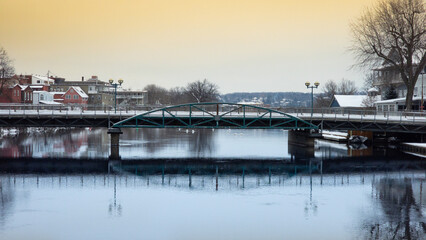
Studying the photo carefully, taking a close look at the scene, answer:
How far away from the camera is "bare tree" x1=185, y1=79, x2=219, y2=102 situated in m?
143

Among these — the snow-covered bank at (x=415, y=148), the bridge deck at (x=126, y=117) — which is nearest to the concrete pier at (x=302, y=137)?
the bridge deck at (x=126, y=117)

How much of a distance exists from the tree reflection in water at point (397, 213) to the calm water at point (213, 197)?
5cm

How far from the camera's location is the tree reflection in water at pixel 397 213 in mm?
21125

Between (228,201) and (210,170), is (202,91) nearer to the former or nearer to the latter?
(210,170)

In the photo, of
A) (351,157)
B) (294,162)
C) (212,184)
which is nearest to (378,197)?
(212,184)

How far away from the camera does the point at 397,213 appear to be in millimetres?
24750

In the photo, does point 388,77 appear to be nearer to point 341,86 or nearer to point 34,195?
point 34,195

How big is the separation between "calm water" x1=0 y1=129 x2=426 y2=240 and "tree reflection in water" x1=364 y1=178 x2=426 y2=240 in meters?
0.05

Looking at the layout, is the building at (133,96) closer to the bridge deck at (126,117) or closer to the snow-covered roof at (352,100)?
the snow-covered roof at (352,100)

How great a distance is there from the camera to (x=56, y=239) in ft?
66.9

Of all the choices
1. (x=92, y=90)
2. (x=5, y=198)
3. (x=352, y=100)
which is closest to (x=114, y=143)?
(x=5, y=198)

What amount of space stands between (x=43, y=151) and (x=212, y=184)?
1043 inches

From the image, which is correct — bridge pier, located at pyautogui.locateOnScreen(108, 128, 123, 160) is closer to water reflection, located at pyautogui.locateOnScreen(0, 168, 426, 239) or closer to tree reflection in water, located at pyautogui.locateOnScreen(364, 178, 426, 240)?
water reflection, located at pyautogui.locateOnScreen(0, 168, 426, 239)

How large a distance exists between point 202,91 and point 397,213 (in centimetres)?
12218
